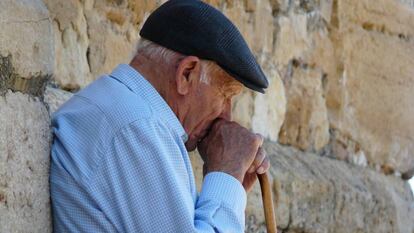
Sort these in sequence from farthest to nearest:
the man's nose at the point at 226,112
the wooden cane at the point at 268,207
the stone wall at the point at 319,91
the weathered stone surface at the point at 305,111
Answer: the weathered stone surface at the point at 305,111
the stone wall at the point at 319,91
the wooden cane at the point at 268,207
the man's nose at the point at 226,112

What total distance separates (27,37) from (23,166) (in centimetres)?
27

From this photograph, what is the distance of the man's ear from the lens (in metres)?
2.62

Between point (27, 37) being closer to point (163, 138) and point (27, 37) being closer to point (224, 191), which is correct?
point (163, 138)

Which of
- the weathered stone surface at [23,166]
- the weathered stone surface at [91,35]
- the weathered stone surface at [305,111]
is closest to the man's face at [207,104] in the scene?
the weathered stone surface at [23,166]

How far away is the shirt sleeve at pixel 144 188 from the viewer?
2.34 m

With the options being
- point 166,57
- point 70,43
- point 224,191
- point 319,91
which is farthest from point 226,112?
point 319,91

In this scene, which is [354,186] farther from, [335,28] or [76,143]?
[76,143]

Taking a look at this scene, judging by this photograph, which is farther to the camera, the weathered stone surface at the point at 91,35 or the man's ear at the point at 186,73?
the weathered stone surface at the point at 91,35

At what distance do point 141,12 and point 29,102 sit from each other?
47.8 inches

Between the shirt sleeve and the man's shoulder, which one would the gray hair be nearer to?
the man's shoulder

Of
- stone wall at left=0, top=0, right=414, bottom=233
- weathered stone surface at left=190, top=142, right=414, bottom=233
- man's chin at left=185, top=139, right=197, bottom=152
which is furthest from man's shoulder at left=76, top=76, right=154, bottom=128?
weathered stone surface at left=190, top=142, right=414, bottom=233

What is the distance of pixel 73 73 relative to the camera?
10.7ft

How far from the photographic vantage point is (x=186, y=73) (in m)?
2.63

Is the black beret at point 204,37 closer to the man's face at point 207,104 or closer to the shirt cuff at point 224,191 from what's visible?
the man's face at point 207,104
